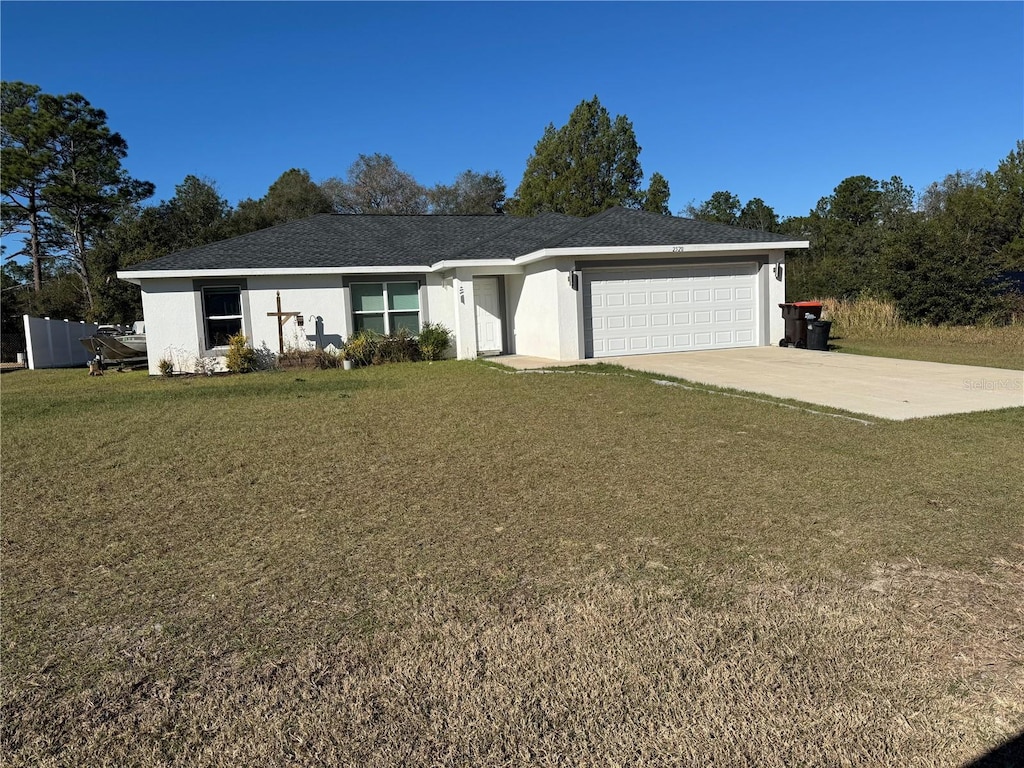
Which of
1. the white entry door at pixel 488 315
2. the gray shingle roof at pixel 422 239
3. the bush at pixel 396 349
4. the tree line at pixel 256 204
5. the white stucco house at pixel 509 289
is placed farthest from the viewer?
the tree line at pixel 256 204

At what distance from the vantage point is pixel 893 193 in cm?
4791

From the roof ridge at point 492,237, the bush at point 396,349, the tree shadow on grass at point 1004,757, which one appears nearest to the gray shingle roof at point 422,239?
the roof ridge at point 492,237

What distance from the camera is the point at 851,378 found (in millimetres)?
10727

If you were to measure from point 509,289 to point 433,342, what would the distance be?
298 centimetres

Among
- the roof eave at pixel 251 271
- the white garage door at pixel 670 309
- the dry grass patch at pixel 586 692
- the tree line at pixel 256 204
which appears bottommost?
the dry grass patch at pixel 586 692

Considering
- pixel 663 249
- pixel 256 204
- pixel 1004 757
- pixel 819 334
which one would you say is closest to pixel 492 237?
pixel 663 249

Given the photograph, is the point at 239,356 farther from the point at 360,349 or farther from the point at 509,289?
the point at 509,289

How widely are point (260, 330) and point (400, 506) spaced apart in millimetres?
13848

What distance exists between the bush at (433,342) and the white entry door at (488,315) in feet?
4.40

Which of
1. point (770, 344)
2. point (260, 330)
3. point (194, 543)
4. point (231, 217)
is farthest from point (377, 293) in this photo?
point (231, 217)

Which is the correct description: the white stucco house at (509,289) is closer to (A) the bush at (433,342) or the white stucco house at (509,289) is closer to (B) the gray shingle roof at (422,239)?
(B) the gray shingle roof at (422,239)

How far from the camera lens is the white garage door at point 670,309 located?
16.2 m

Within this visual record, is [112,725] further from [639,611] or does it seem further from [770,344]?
[770,344]

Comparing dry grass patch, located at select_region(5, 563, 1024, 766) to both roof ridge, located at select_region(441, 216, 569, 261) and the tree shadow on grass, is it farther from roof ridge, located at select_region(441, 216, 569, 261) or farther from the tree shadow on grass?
roof ridge, located at select_region(441, 216, 569, 261)
